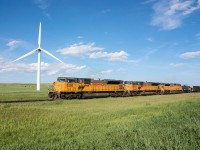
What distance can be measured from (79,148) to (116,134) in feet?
12.5

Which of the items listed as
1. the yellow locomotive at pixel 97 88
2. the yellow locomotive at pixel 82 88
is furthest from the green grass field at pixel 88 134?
the yellow locomotive at pixel 97 88

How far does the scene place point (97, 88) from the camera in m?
56.2

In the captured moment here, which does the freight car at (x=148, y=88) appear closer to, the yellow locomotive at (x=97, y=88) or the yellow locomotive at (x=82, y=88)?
the yellow locomotive at (x=97, y=88)

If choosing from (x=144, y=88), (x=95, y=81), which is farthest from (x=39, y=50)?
(x=144, y=88)

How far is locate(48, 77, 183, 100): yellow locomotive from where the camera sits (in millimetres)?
49031

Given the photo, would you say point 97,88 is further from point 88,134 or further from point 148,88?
point 88,134

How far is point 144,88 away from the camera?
71.4 metres

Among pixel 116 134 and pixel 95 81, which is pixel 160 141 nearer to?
pixel 116 134

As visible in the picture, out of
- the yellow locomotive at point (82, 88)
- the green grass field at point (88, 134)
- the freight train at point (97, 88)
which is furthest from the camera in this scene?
the freight train at point (97, 88)

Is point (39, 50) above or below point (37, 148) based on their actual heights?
above

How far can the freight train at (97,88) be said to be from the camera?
49.0 meters

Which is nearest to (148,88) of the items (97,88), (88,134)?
(97,88)

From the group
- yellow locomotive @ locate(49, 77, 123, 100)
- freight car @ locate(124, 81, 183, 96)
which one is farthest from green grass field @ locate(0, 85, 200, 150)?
freight car @ locate(124, 81, 183, 96)

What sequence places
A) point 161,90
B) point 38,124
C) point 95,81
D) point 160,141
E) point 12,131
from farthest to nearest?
point 161,90 → point 95,81 → point 38,124 → point 12,131 → point 160,141
